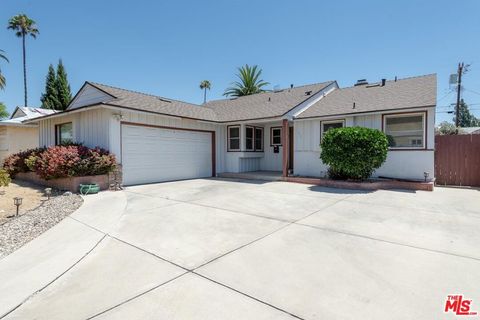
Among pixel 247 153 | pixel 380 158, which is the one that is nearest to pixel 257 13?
pixel 247 153

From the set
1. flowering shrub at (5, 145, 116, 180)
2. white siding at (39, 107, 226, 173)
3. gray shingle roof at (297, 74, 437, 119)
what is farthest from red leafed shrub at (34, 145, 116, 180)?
gray shingle roof at (297, 74, 437, 119)

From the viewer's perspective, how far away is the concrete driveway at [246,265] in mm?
2418

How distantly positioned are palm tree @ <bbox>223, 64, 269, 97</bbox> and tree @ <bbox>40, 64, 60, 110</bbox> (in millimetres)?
20394

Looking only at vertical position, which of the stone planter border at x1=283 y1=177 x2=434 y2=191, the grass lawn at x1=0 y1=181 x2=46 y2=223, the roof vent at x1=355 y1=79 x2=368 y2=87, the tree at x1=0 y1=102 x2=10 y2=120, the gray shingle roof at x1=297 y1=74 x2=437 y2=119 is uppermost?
the tree at x1=0 y1=102 x2=10 y2=120

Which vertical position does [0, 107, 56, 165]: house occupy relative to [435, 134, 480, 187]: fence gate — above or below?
above

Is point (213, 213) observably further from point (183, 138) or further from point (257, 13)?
point (257, 13)

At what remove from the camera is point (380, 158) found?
9.30m

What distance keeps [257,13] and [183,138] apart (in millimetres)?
6899

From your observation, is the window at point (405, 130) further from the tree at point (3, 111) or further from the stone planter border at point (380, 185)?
the tree at point (3, 111)

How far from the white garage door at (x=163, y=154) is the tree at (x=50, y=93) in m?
25.4

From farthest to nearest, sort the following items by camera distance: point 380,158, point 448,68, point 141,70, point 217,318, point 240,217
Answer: point 448,68 → point 141,70 → point 380,158 → point 240,217 → point 217,318

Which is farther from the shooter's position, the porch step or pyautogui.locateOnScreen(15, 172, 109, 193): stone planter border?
the porch step

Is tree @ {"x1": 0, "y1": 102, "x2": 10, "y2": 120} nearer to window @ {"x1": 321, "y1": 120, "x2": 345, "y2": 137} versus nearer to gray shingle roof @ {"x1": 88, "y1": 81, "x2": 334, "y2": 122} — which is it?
gray shingle roof @ {"x1": 88, "y1": 81, "x2": 334, "y2": 122}

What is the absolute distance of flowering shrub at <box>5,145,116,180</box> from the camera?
28.0 ft
